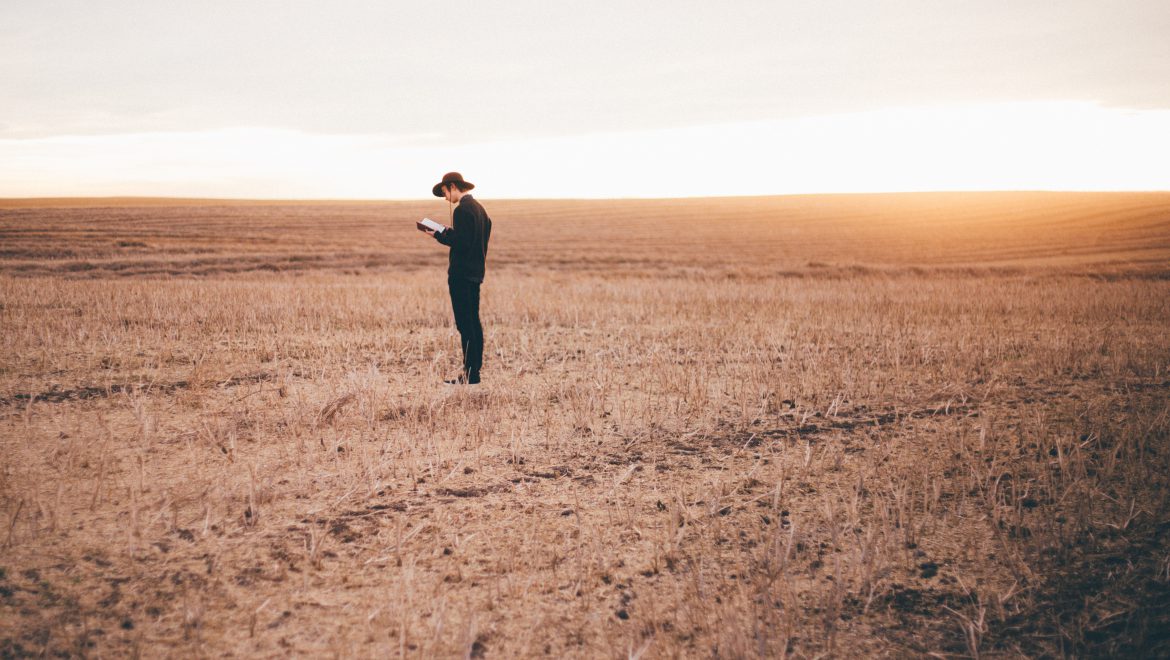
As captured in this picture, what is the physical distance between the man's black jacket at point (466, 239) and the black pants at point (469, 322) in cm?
12

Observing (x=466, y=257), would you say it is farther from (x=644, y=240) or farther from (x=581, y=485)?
(x=644, y=240)

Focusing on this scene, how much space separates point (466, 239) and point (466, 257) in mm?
185

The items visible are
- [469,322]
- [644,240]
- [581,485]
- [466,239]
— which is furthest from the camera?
[644,240]

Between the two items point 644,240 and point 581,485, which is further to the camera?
point 644,240

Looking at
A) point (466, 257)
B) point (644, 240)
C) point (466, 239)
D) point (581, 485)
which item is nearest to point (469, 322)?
point (466, 257)

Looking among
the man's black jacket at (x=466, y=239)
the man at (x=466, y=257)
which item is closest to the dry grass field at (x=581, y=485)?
the man at (x=466, y=257)

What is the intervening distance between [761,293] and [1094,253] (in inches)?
915

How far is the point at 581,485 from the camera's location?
4.17 metres

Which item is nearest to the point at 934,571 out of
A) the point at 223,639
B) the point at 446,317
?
the point at 223,639

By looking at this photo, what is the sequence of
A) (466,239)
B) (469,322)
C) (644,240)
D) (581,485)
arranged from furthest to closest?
(644,240) < (469,322) < (466,239) < (581,485)

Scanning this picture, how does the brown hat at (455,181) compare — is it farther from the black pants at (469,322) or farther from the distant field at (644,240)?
the distant field at (644,240)

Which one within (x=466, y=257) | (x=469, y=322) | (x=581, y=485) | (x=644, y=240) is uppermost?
(x=644, y=240)

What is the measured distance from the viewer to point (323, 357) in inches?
309

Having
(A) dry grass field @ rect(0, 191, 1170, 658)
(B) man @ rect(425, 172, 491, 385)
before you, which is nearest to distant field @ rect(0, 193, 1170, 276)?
(A) dry grass field @ rect(0, 191, 1170, 658)
